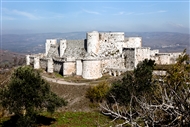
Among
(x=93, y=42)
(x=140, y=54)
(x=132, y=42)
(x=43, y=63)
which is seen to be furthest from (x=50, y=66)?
(x=140, y=54)

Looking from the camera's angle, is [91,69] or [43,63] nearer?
[91,69]

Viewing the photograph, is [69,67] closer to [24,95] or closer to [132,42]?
[132,42]

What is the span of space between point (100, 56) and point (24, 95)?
2512cm

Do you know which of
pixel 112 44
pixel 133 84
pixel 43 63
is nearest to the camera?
pixel 133 84

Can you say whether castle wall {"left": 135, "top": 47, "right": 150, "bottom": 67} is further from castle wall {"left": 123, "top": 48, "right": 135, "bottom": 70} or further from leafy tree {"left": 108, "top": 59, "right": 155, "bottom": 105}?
leafy tree {"left": 108, "top": 59, "right": 155, "bottom": 105}

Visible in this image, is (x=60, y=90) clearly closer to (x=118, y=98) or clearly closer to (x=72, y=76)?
(x=72, y=76)

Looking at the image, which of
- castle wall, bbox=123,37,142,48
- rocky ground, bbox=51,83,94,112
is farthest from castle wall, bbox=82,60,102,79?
castle wall, bbox=123,37,142,48

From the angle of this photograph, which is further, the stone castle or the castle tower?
the castle tower

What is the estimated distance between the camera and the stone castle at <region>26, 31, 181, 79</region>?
41491mm

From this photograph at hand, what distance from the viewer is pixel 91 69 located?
134 feet

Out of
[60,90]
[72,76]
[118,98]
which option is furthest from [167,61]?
[118,98]

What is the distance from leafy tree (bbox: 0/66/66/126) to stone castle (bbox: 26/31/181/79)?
66.3 feet

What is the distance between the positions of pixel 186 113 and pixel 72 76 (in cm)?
3598

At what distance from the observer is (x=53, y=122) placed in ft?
81.6
